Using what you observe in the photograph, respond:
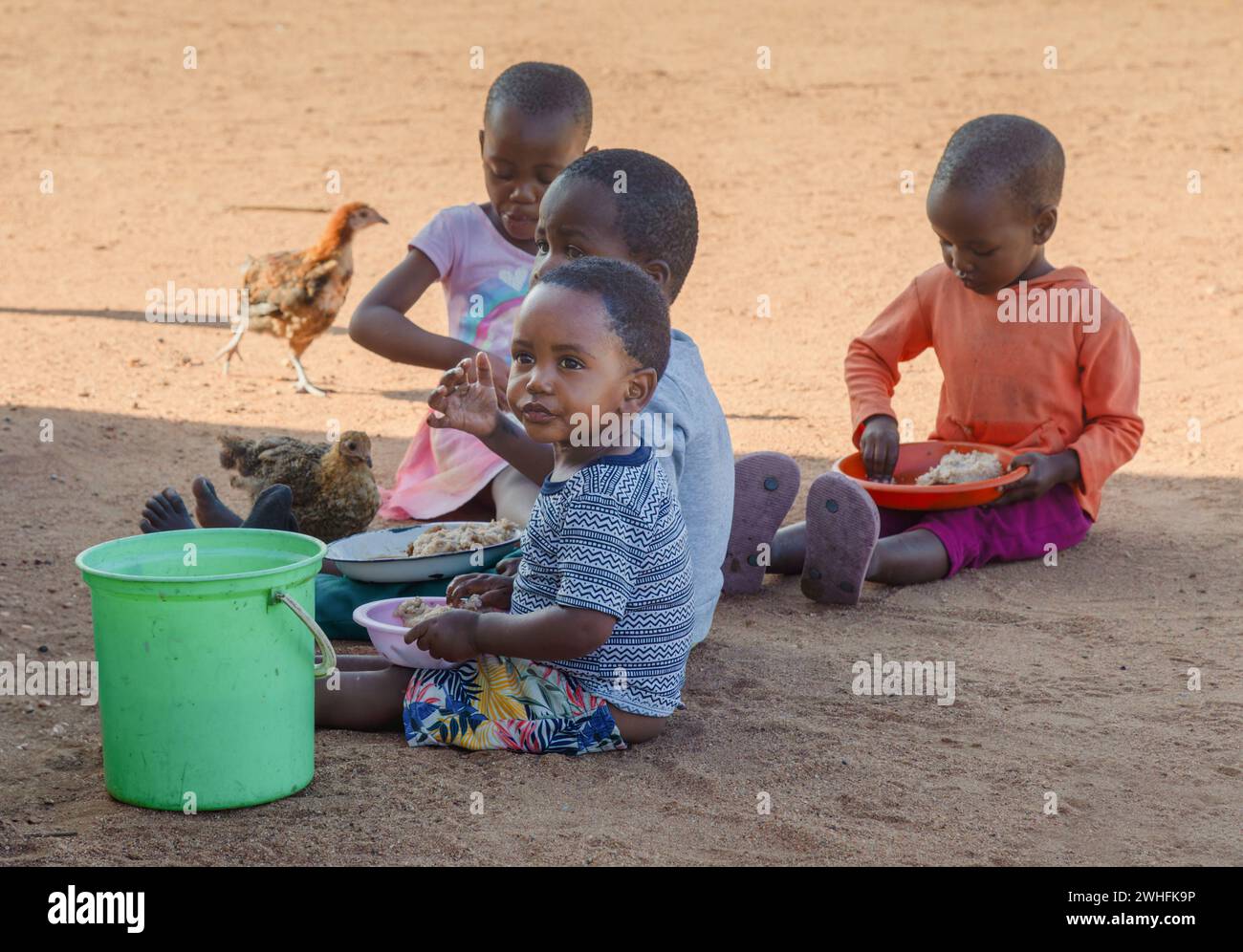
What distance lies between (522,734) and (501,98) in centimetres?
207

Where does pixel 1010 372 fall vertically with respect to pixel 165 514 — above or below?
above

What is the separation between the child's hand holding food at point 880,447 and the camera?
4.89 m

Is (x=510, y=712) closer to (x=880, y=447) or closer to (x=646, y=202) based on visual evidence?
(x=646, y=202)

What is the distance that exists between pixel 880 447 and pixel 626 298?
206cm

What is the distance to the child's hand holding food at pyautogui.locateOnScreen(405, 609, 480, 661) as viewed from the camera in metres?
3.01

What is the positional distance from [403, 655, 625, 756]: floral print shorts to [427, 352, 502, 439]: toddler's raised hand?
0.51 metres

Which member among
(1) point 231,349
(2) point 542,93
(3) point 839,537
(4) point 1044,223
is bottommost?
(3) point 839,537

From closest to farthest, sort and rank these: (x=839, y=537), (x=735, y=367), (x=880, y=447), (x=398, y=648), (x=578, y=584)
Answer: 1. (x=578, y=584)
2. (x=398, y=648)
3. (x=839, y=537)
4. (x=880, y=447)
5. (x=735, y=367)

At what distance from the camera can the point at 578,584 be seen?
298 cm

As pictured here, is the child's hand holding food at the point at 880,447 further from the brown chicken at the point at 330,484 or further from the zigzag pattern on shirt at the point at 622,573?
the zigzag pattern on shirt at the point at 622,573

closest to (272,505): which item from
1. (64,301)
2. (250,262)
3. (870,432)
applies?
(870,432)

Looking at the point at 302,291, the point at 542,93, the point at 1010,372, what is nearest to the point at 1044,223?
the point at 1010,372

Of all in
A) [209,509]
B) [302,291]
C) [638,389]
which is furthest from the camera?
[302,291]

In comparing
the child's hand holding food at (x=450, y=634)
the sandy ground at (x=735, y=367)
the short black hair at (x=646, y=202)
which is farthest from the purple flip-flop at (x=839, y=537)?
the child's hand holding food at (x=450, y=634)
